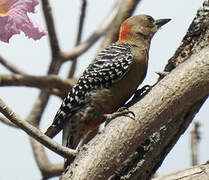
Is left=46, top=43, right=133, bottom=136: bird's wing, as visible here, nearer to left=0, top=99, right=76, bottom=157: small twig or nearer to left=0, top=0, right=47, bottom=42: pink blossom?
left=0, top=99, right=76, bottom=157: small twig

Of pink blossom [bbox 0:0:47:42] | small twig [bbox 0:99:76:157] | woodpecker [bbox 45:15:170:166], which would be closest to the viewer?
pink blossom [bbox 0:0:47:42]

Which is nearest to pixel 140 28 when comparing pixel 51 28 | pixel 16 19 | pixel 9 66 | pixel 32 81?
pixel 51 28

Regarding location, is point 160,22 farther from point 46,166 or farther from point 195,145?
point 46,166

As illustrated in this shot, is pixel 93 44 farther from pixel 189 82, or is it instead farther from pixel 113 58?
pixel 189 82

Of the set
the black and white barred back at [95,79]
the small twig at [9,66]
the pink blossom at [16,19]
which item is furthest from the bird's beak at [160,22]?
the pink blossom at [16,19]

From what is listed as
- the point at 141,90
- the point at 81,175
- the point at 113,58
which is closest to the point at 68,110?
the point at 113,58

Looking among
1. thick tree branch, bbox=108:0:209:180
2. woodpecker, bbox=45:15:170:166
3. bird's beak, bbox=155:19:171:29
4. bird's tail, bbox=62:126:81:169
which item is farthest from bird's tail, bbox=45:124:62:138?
bird's beak, bbox=155:19:171:29

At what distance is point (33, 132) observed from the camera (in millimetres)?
2361

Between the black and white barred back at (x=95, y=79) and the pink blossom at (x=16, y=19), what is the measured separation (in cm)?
283

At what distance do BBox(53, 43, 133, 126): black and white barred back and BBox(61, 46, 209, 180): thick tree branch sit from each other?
1594 mm

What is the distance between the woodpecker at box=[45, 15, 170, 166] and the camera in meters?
4.41

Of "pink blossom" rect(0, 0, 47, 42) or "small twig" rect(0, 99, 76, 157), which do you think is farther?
"small twig" rect(0, 99, 76, 157)

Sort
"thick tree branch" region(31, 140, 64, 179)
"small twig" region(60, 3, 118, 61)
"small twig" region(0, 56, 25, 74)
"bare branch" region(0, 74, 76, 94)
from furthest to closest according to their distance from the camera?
"small twig" region(60, 3, 118, 61) → "small twig" region(0, 56, 25, 74) → "thick tree branch" region(31, 140, 64, 179) → "bare branch" region(0, 74, 76, 94)

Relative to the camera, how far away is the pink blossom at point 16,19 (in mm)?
1523
